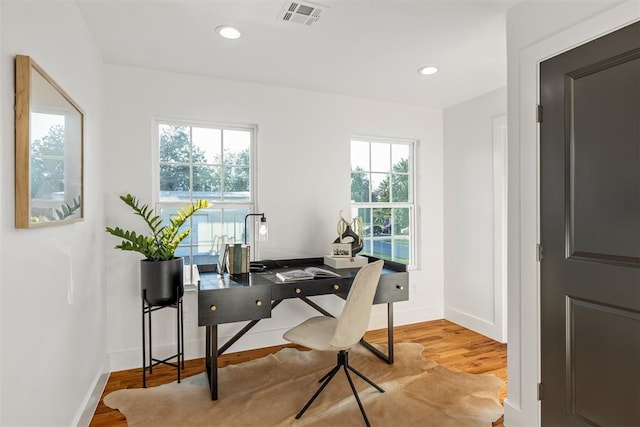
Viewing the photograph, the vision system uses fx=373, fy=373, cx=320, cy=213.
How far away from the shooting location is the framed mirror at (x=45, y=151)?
1330mm

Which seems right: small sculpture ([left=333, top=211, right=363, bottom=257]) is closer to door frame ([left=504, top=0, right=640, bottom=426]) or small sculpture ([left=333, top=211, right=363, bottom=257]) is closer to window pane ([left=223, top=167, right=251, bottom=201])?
window pane ([left=223, top=167, right=251, bottom=201])

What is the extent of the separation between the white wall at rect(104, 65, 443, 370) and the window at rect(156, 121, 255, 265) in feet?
0.44

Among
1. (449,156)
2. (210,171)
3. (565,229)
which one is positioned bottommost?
(565,229)

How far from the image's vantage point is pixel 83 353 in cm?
219

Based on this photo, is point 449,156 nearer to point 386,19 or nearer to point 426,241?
point 426,241

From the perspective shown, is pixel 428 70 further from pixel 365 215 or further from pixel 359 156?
pixel 365 215

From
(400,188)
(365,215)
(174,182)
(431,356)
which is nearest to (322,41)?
(174,182)

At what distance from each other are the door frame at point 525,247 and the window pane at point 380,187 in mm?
1930

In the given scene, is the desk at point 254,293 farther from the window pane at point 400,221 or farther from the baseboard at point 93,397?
the window pane at point 400,221

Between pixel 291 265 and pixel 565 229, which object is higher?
pixel 565 229

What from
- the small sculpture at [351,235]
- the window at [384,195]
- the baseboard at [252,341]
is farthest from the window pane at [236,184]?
the baseboard at [252,341]

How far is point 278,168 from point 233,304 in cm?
146

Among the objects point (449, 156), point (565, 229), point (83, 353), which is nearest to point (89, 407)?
point (83, 353)

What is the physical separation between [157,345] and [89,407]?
81 centimetres
